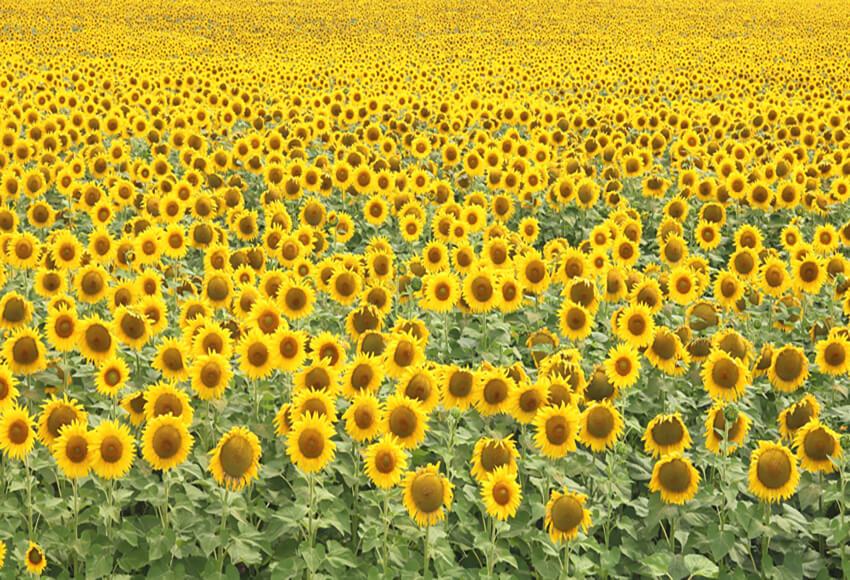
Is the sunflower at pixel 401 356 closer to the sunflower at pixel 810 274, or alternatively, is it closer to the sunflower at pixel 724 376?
the sunflower at pixel 724 376

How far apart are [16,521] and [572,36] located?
39.8 m

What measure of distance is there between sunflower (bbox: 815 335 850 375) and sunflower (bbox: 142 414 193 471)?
4.47 metres

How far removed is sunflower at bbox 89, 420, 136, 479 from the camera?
427 centimetres

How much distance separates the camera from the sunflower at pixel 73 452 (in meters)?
4.24

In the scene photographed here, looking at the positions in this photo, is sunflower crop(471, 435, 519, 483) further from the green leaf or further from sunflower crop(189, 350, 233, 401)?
sunflower crop(189, 350, 233, 401)

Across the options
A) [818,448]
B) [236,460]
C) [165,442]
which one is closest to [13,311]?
[165,442]

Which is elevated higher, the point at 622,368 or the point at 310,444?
the point at 622,368

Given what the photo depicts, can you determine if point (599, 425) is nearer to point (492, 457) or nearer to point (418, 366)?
point (492, 457)

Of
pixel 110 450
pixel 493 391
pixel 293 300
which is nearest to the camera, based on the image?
pixel 110 450

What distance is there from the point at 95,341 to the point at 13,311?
86 centimetres

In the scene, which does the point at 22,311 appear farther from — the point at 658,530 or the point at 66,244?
the point at 658,530

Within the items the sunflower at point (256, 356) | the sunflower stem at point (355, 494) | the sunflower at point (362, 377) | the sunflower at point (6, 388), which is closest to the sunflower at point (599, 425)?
the sunflower at point (362, 377)

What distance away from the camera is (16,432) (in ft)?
14.5

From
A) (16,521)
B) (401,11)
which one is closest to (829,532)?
(16,521)
